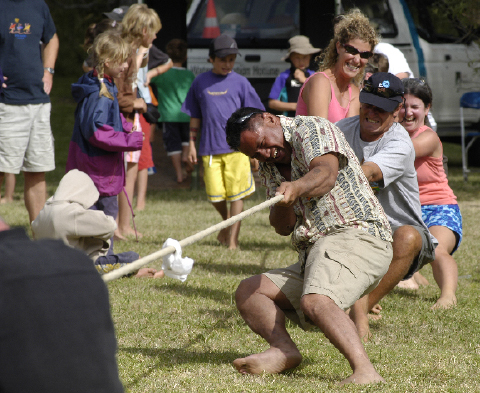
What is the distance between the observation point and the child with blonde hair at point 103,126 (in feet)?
17.5

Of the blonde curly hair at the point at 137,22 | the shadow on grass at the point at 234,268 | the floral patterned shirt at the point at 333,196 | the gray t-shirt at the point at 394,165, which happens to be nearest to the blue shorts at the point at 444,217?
the gray t-shirt at the point at 394,165

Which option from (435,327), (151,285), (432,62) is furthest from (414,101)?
(432,62)

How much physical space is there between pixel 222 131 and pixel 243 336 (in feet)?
9.83

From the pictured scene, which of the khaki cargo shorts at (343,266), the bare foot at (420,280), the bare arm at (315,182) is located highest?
the bare arm at (315,182)

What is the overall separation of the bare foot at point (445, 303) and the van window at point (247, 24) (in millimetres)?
6239

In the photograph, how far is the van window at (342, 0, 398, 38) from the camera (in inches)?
392

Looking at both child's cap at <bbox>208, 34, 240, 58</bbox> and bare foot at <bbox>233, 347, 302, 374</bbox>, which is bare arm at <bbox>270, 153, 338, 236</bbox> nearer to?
bare foot at <bbox>233, 347, 302, 374</bbox>

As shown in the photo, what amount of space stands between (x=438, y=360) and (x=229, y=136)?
1500 mm

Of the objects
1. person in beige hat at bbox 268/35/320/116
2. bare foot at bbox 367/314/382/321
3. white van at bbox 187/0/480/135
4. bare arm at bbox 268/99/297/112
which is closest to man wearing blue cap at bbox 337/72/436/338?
bare foot at bbox 367/314/382/321

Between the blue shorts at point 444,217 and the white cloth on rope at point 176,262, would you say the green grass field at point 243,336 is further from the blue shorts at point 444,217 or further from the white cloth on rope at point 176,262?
the white cloth on rope at point 176,262

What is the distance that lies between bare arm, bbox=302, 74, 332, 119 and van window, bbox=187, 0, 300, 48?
226 inches

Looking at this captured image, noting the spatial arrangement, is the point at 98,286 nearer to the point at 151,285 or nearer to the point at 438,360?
the point at 438,360

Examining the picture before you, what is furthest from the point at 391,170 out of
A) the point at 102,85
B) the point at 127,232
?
the point at 127,232

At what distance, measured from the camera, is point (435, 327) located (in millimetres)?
4023
